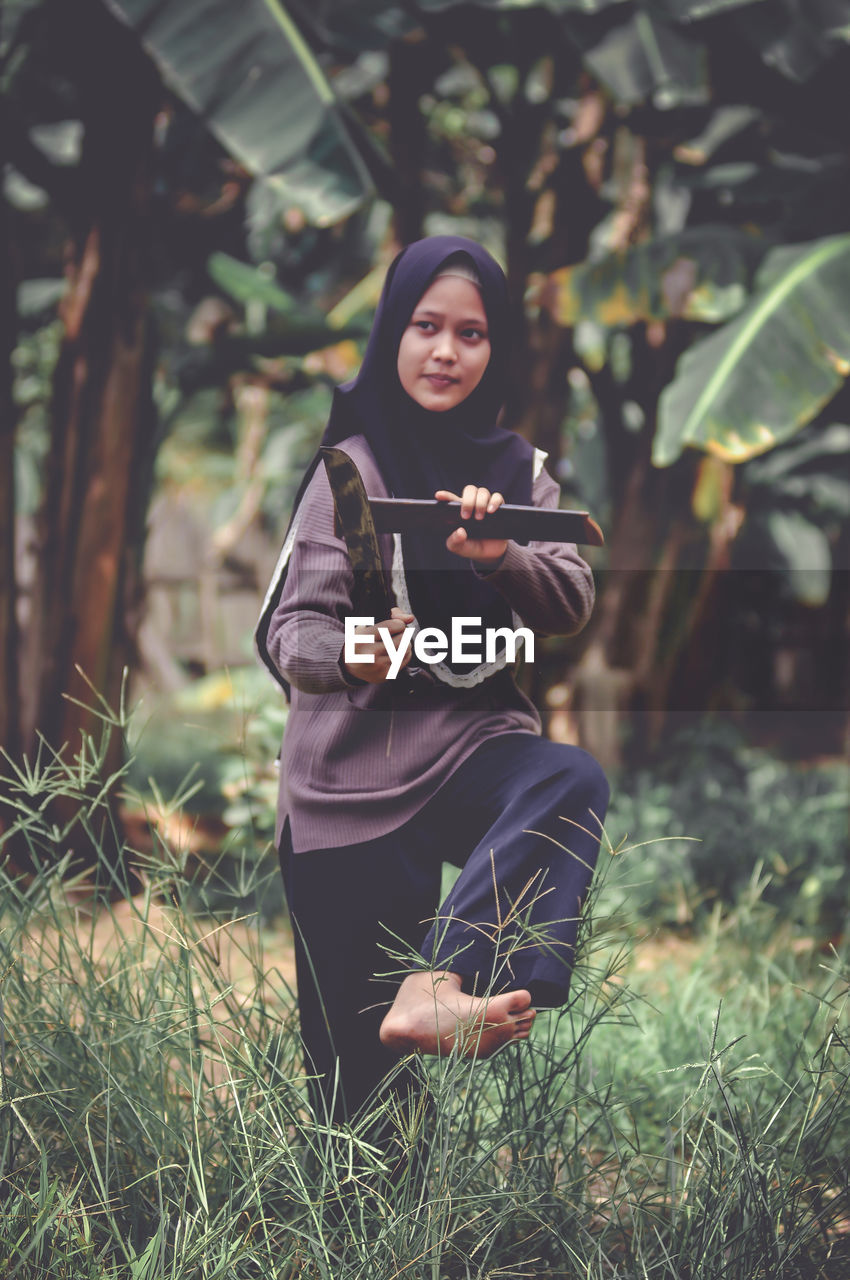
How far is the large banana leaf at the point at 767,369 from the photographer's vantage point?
11.6 ft

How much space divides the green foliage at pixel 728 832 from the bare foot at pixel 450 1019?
239 centimetres

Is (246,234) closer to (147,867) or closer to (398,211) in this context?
(398,211)

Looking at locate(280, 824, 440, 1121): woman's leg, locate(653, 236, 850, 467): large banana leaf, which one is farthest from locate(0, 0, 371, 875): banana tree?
locate(280, 824, 440, 1121): woman's leg

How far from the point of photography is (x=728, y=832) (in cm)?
510

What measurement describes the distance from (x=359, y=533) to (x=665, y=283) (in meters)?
3.02

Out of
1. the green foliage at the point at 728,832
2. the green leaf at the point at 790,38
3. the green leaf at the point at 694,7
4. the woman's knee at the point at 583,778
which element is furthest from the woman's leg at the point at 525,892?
the green leaf at the point at 790,38

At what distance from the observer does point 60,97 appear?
203 inches

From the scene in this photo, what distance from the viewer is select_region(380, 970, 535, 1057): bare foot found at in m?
1.61

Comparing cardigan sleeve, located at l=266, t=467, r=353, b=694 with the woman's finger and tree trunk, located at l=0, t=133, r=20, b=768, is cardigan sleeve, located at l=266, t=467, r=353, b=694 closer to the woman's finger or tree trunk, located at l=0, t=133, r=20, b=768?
the woman's finger


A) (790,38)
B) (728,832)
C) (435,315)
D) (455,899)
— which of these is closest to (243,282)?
(790,38)

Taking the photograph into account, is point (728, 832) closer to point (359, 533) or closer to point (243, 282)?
point (243, 282)

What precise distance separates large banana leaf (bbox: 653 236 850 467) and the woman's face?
1.86 m

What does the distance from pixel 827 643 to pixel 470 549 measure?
8.60 meters

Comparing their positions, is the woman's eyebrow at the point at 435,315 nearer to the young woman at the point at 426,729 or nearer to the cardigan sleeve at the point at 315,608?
the young woman at the point at 426,729
